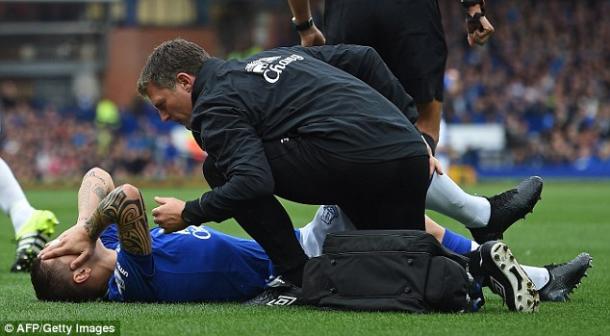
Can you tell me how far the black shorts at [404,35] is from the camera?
6852 millimetres

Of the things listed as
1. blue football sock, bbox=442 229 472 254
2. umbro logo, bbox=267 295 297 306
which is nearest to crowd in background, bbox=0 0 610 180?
→ blue football sock, bbox=442 229 472 254

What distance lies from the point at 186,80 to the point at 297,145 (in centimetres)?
58

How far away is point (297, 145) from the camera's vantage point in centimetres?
545

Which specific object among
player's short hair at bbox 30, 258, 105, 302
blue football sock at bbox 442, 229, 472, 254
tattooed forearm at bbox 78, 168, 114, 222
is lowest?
player's short hair at bbox 30, 258, 105, 302

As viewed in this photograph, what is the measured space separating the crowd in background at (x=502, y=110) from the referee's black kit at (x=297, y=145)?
2059 centimetres

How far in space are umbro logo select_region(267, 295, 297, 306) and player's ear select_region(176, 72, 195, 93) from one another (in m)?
1.06

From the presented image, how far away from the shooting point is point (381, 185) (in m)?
5.45

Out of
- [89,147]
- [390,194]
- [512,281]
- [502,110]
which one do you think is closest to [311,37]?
[390,194]

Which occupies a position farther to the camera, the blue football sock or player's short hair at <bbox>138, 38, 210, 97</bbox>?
the blue football sock

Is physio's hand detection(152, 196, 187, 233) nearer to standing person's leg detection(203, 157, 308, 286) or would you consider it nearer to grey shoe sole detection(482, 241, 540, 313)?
standing person's leg detection(203, 157, 308, 286)

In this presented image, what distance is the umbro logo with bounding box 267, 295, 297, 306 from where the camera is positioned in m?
5.76

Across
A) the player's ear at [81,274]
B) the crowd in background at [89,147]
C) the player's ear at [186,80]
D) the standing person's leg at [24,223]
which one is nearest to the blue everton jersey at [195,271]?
the player's ear at [81,274]

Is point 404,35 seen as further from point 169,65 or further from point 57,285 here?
point 57,285

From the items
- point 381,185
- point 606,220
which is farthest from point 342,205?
point 606,220
